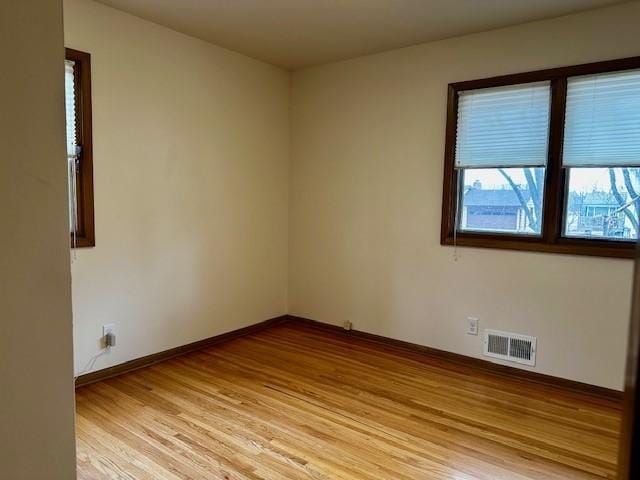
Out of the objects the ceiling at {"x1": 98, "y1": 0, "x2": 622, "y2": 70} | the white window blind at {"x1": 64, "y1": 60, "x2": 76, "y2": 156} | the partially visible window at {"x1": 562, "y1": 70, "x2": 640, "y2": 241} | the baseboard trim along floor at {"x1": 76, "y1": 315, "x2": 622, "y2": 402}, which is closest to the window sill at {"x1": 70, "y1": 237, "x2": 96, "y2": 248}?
the white window blind at {"x1": 64, "y1": 60, "x2": 76, "y2": 156}

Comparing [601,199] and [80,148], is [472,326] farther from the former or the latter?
[80,148]

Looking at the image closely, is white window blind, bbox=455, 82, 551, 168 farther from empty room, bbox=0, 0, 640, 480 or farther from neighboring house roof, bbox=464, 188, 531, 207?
neighboring house roof, bbox=464, 188, 531, 207

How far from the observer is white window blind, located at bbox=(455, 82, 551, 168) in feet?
10.1

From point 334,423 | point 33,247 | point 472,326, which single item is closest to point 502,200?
point 472,326

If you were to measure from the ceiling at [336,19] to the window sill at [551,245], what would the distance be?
1.52 m

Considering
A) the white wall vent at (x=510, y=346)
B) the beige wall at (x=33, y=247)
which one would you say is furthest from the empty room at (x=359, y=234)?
the beige wall at (x=33, y=247)

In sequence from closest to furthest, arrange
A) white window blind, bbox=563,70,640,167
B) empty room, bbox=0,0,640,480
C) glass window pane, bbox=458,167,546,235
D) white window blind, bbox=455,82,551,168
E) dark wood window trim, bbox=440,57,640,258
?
empty room, bbox=0,0,640,480 → white window blind, bbox=563,70,640,167 → dark wood window trim, bbox=440,57,640,258 → white window blind, bbox=455,82,551,168 → glass window pane, bbox=458,167,546,235

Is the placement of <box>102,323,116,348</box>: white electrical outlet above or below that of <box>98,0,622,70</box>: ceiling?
below

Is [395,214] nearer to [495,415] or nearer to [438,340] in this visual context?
[438,340]

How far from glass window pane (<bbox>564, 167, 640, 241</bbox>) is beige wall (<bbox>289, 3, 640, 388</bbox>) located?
0.21 meters

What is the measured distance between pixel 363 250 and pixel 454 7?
6.74 feet

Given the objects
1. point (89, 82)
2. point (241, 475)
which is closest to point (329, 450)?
point (241, 475)

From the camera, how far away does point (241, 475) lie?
2.01 metres

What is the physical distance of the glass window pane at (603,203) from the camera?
2.83 meters
